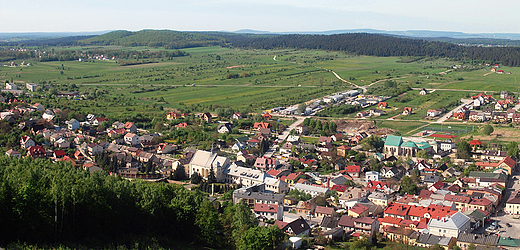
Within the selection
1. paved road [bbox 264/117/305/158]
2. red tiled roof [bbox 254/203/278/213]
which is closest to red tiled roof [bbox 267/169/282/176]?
paved road [bbox 264/117/305/158]

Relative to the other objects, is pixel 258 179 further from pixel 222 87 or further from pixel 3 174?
pixel 222 87

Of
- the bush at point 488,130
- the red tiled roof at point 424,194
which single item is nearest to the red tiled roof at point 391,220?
the red tiled roof at point 424,194

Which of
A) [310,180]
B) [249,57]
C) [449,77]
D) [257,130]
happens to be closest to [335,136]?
[257,130]

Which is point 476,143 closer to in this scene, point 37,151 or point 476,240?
point 476,240

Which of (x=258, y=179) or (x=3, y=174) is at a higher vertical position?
(x=3, y=174)

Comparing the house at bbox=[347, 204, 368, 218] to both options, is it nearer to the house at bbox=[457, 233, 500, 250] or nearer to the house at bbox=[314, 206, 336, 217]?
the house at bbox=[314, 206, 336, 217]

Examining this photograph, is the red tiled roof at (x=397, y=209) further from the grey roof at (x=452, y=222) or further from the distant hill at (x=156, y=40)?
the distant hill at (x=156, y=40)
